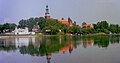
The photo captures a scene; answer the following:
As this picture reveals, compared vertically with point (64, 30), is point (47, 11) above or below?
above

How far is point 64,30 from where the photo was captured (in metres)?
76.8

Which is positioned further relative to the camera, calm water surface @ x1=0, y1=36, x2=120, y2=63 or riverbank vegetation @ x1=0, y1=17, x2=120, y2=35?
riverbank vegetation @ x1=0, y1=17, x2=120, y2=35

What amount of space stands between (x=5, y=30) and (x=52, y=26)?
47.0 ft

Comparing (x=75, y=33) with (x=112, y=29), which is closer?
(x=75, y=33)

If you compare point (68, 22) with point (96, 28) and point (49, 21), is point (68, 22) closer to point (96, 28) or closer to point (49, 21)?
point (96, 28)

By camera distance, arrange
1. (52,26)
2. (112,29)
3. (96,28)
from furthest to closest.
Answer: (112,29)
(96,28)
(52,26)

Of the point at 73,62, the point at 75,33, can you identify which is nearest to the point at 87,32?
the point at 75,33

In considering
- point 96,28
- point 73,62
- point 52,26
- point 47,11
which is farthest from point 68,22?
point 73,62

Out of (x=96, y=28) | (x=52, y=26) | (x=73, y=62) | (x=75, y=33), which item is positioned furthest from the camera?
(x=96, y=28)

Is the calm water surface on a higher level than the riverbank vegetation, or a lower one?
lower

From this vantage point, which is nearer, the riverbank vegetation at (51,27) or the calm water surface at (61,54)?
the calm water surface at (61,54)

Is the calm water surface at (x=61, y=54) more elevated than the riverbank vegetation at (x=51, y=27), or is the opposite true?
the riverbank vegetation at (x=51, y=27)

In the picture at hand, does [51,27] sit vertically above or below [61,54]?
above

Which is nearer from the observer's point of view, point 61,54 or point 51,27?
point 61,54
